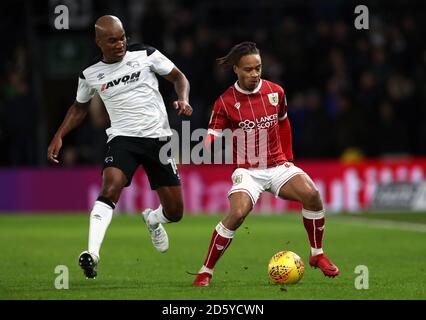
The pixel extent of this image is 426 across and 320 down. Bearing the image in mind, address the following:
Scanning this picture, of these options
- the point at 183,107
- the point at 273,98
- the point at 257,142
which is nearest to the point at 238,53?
the point at 273,98

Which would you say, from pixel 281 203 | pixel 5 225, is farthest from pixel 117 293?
pixel 281 203

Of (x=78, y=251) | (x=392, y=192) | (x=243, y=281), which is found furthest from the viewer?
(x=392, y=192)

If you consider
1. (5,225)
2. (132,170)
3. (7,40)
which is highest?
(7,40)

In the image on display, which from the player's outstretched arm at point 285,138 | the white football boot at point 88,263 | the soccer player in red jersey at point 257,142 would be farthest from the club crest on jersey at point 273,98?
the white football boot at point 88,263

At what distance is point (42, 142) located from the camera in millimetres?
22141

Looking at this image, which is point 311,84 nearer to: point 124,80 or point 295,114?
point 295,114

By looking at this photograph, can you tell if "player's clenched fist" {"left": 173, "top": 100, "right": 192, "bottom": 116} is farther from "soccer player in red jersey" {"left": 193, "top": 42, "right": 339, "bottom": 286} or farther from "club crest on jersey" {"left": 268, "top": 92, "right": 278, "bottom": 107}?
"club crest on jersey" {"left": 268, "top": 92, "right": 278, "bottom": 107}

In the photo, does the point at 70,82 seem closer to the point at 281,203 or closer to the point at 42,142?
the point at 42,142

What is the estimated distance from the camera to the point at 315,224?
985cm

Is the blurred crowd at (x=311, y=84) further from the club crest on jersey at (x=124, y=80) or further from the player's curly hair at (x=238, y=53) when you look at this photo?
the player's curly hair at (x=238, y=53)

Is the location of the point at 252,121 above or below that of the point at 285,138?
above

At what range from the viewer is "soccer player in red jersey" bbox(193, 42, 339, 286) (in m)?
9.57

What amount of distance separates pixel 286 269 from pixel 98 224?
1.71 metres
